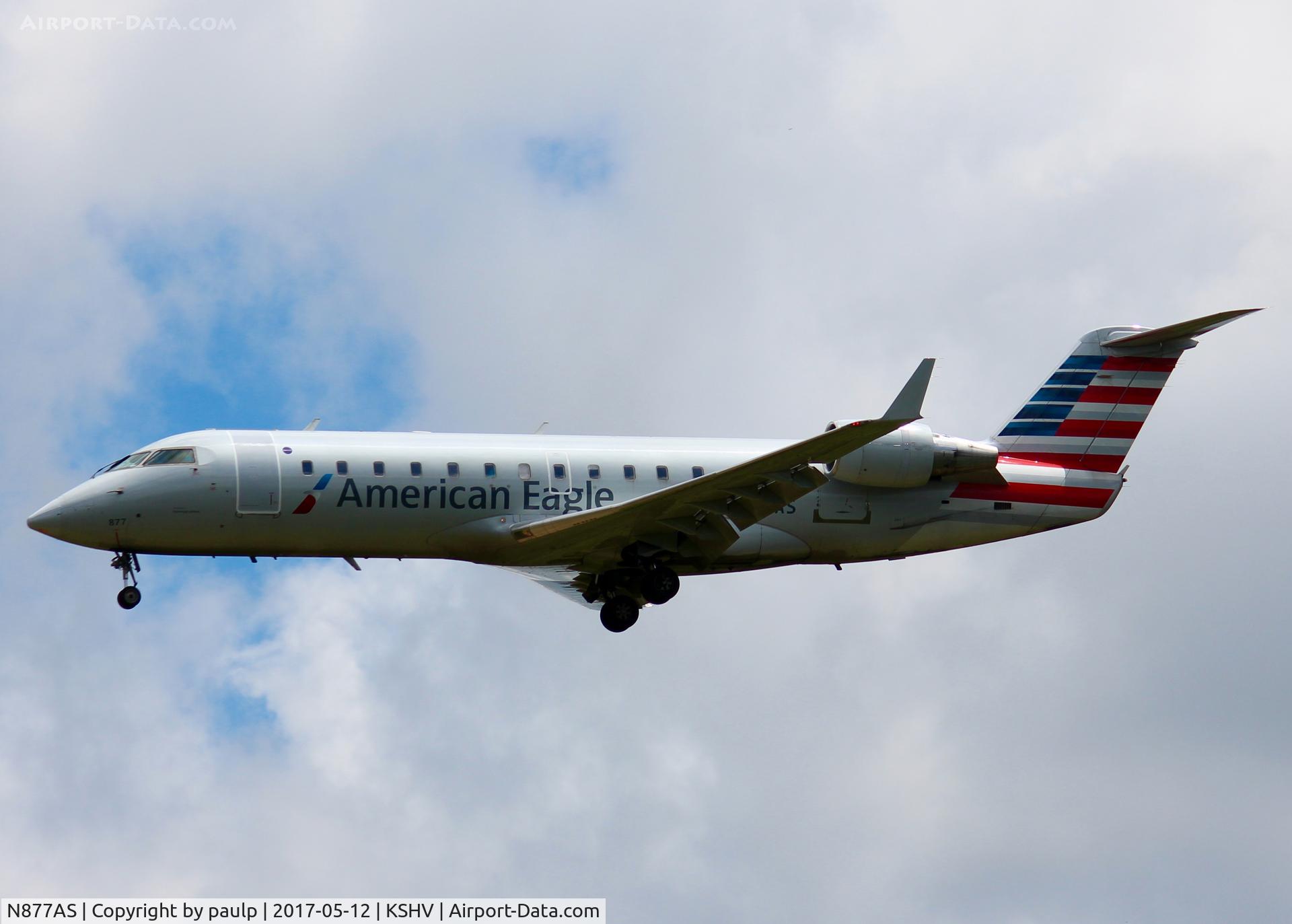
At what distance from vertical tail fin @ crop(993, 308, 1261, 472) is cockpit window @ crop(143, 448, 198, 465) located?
15101mm

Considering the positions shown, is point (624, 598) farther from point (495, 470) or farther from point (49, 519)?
point (49, 519)

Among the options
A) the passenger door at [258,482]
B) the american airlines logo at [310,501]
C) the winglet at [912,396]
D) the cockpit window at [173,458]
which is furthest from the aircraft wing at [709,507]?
the cockpit window at [173,458]

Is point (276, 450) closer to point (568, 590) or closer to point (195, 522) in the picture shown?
point (195, 522)

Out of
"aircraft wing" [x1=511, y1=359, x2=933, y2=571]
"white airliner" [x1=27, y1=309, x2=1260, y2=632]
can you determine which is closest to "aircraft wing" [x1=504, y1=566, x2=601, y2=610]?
"white airliner" [x1=27, y1=309, x2=1260, y2=632]

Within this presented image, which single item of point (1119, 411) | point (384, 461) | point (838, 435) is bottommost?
point (838, 435)

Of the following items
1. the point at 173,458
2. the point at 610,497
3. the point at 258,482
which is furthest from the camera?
the point at 610,497

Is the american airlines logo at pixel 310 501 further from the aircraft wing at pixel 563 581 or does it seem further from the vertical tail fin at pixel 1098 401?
the vertical tail fin at pixel 1098 401

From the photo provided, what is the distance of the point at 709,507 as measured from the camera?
29.3 m

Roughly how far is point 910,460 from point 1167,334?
6.00 meters

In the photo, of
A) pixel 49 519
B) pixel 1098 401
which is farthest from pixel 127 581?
pixel 1098 401

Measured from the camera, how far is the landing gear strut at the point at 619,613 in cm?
3169

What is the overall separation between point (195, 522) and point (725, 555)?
9337mm

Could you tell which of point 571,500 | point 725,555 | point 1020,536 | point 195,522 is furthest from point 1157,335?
point 195,522

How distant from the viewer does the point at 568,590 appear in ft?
110
